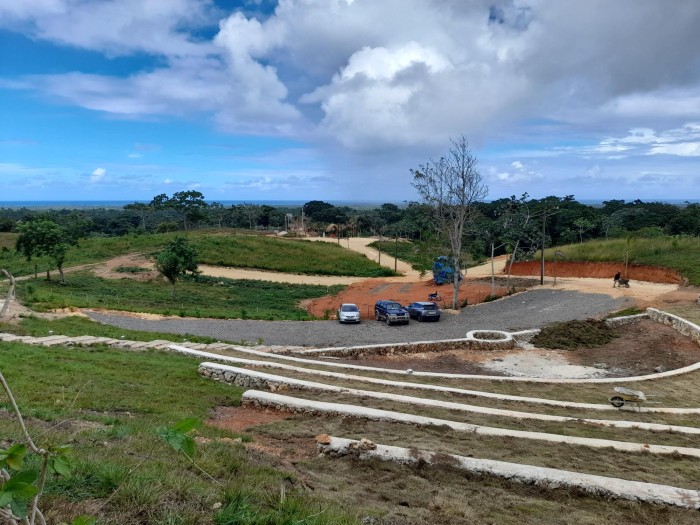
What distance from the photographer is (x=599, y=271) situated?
4084cm

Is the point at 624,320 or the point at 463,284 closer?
the point at 624,320

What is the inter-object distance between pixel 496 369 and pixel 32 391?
1372cm

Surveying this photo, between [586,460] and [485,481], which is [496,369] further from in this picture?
[485,481]

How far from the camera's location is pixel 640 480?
277 inches

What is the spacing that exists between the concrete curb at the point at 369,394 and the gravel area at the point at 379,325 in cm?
729

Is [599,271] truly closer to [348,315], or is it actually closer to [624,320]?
[624,320]

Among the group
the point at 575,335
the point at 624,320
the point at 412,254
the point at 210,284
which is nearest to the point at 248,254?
the point at 210,284

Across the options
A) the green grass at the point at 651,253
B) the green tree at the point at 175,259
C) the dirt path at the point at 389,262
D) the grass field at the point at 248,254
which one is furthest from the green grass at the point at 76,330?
the dirt path at the point at 389,262

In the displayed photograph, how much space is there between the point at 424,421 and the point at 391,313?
1675 cm

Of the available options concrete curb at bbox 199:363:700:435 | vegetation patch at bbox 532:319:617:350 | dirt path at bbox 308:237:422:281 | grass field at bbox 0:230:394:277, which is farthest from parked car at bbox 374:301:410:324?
grass field at bbox 0:230:394:277

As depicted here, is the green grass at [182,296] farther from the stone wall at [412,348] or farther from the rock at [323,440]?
the rock at [323,440]

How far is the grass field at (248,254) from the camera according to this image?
53.4 metres

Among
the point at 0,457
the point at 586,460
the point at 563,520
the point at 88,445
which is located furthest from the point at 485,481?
the point at 0,457

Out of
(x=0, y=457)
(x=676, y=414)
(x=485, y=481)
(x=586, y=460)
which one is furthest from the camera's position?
(x=676, y=414)
